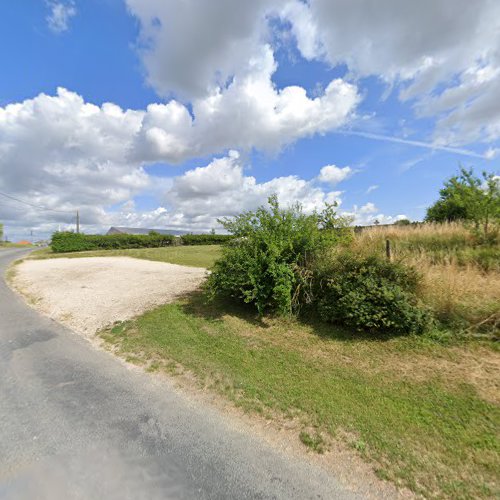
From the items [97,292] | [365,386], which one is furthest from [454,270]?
[97,292]

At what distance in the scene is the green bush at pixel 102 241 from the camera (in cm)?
2759

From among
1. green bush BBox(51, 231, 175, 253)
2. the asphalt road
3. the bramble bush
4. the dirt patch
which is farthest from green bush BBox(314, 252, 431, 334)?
green bush BBox(51, 231, 175, 253)

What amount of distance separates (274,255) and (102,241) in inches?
1186

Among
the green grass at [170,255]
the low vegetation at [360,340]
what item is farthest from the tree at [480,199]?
the green grass at [170,255]

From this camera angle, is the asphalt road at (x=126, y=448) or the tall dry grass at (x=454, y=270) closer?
the asphalt road at (x=126, y=448)

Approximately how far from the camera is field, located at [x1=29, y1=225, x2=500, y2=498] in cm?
243

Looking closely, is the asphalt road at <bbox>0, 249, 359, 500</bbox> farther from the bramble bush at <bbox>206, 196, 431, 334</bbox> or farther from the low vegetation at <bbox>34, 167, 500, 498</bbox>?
the bramble bush at <bbox>206, 196, 431, 334</bbox>

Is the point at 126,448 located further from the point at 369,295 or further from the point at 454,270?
the point at 454,270

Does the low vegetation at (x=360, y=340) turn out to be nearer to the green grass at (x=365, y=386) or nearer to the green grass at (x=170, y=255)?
the green grass at (x=365, y=386)

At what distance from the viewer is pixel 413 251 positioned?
7.40 m

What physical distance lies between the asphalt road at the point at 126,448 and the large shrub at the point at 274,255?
2.76 metres

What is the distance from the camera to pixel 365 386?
3482 millimetres

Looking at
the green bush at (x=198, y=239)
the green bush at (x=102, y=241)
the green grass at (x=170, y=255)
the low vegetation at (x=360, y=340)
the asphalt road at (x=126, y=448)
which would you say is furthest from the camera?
the green bush at (x=198, y=239)

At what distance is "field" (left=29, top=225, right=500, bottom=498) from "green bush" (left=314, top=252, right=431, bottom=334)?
0.74ft
